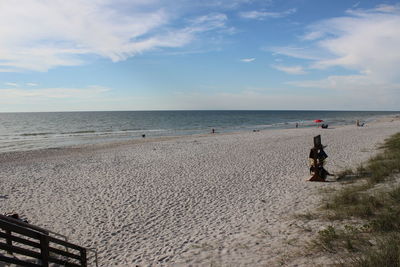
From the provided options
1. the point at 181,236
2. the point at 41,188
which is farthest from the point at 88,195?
the point at 181,236

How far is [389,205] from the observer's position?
715 centimetres

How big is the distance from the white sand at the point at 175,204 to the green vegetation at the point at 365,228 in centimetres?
72

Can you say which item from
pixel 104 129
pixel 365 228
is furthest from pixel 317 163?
pixel 104 129

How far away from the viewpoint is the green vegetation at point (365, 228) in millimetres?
4453

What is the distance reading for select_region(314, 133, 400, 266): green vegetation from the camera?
445 centimetres

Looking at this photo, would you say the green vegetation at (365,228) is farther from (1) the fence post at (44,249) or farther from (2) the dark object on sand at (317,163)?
(1) the fence post at (44,249)

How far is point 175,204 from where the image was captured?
32.5ft

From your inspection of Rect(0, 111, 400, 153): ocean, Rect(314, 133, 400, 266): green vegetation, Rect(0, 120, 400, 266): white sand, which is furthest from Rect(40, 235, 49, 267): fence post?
Rect(0, 111, 400, 153): ocean

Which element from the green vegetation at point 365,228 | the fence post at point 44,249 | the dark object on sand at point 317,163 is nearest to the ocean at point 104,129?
the dark object on sand at point 317,163

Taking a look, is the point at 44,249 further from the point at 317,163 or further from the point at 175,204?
the point at 317,163

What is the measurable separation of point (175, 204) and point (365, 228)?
5.91 meters

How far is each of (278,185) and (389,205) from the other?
15.8 ft

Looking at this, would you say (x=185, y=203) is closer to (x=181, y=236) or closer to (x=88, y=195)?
(x=181, y=236)

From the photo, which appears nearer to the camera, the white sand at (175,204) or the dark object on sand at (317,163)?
the white sand at (175,204)
